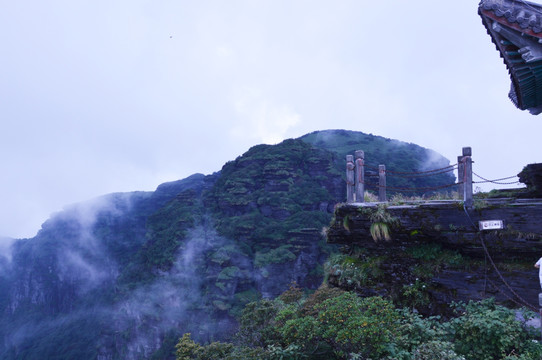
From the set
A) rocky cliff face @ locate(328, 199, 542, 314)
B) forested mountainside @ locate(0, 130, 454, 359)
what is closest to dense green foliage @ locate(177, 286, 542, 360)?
rocky cliff face @ locate(328, 199, 542, 314)

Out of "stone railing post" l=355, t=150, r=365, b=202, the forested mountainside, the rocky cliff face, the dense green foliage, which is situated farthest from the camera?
the forested mountainside

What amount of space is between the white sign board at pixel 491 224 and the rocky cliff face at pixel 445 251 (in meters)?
0.15

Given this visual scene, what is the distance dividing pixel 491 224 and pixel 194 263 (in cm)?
5022

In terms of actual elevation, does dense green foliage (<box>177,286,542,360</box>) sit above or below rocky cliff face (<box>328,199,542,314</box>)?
below

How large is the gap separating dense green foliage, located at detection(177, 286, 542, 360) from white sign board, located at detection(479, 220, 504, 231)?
5.22 ft

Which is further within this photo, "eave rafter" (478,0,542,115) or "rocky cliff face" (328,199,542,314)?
"rocky cliff face" (328,199,542,314)

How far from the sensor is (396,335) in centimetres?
658

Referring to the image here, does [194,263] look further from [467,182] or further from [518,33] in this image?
[518,33]

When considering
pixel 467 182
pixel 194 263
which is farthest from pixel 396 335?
pixel 194 263

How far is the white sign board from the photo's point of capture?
7.72m

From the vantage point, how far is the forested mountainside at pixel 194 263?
4775 centimetres

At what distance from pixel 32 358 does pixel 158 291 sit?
37.5m

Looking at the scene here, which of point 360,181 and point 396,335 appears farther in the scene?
point 360,181

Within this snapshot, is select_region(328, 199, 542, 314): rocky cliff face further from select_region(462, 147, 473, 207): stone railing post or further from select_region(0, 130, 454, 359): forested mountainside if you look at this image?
select_region(0, 130, 454, 359): forested mountainside
